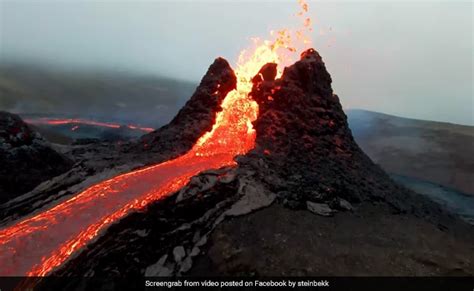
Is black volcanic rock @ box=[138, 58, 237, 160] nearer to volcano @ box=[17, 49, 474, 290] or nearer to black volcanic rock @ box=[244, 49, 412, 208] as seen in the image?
volcano @ box=[17, 49, 474, 290]

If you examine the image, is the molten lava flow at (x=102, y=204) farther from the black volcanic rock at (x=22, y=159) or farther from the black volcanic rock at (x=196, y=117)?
the black volcanic rock at (x=22, y=159)

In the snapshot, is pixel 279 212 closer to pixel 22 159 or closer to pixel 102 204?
pixel 102 204

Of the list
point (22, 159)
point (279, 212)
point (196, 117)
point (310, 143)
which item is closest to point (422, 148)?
point (310, 143)

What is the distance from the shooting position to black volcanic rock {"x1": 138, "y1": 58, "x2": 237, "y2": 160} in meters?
23.3

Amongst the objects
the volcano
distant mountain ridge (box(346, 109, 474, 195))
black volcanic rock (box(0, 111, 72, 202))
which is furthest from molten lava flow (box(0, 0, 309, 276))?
distant mountain ridge (box(346, 109, 474, 195))

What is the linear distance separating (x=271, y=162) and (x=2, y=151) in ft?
63.3

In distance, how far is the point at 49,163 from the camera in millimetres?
29203

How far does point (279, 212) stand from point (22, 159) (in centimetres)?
2072

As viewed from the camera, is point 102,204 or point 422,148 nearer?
point 102,204

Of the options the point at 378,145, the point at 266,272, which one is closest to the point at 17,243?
the point at 266,272

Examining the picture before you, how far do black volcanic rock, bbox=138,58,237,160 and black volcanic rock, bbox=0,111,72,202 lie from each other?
343 inches

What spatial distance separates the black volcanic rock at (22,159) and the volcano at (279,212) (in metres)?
8.71

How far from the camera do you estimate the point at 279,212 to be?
1622 cm

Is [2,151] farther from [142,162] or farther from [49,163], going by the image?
[142,162]
